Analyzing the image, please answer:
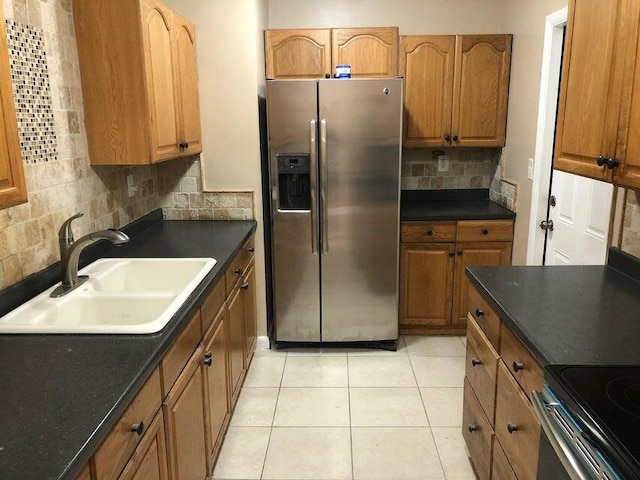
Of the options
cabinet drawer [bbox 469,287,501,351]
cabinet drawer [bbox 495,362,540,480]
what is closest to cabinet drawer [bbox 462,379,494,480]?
cabinet drawer [bbox 495,362,540,480]

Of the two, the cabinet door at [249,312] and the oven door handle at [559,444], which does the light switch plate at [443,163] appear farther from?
the oven door handle at [559,444]

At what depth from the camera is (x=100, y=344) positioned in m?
1.50

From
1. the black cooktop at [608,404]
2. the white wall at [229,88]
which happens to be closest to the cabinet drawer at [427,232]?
the white wall at [229,88]

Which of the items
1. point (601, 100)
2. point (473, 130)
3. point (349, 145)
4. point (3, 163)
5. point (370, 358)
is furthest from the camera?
point (473, 130)

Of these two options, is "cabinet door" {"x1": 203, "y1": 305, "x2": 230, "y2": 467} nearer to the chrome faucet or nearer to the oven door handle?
the chrome faucet

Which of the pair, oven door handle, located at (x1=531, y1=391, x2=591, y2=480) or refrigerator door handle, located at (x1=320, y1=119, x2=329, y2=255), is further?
refrigerator door handle, located at (x1=320, y1=119, x2=329, y2=255)

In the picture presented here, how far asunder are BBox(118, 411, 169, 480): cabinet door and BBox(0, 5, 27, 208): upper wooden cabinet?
28.0 inches

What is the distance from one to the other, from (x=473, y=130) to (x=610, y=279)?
1855mm

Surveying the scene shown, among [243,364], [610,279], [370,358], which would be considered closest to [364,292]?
[370,358]

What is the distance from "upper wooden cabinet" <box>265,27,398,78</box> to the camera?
3461 mm

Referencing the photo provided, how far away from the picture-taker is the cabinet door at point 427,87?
354 cm

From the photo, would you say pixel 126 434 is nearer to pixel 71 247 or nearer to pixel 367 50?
pixel 71 247

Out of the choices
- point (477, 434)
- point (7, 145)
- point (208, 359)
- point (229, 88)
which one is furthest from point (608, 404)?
point (229, 88)

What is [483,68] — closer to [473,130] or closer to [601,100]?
[473,130]
